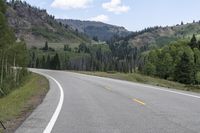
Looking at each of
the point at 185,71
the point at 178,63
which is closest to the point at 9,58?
the point at 185,71

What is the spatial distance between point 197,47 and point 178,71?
2235 cm

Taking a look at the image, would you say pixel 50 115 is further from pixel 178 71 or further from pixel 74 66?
pixel 74 66

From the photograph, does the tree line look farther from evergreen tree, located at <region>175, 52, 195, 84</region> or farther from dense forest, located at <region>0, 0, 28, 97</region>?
dense forest, located at <region>0, 0, 28, 97</region>

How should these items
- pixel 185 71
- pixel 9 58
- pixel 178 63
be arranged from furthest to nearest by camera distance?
pixel 178 63
pixel 185 71
pixel 9 58

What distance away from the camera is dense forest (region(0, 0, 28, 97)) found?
47625 millimetres

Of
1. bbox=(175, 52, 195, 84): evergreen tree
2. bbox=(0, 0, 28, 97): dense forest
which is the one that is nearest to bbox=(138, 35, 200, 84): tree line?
bbox=(175, 52, 195, 84): evergreen tree

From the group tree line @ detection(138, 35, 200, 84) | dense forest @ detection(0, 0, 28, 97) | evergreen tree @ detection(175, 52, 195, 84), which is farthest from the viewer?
tree line @ detection(138, 35, 200, 84)

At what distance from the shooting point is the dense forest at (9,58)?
47625mm

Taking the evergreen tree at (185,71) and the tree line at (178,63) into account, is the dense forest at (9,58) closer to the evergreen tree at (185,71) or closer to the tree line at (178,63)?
the evergreen tree at (185,71)

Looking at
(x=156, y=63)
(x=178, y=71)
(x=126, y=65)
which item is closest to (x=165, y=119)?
(x=178, y=71)

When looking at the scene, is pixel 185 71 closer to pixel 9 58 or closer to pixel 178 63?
pixel 178 63

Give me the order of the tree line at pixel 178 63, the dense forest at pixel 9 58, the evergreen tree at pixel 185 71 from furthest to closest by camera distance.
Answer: the tree line at pixel 178 63 < the evergreen tree at pixel 185 71 < the dense forest at pixel 9 58

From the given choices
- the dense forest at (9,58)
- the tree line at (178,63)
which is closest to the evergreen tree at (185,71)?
the tree line at (178,63)

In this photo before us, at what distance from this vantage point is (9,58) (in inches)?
2872
